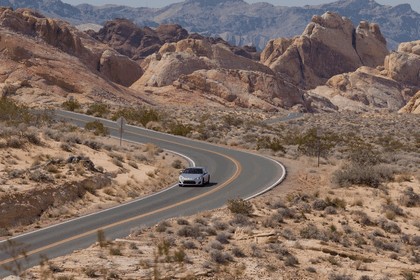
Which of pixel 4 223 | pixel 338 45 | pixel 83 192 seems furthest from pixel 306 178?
pixel 338 45

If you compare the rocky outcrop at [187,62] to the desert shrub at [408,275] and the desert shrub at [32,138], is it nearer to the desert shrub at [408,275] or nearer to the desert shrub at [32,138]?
the desert shrub at [32,138]

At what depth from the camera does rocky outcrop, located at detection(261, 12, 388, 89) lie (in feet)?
486

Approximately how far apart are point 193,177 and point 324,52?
411 ft

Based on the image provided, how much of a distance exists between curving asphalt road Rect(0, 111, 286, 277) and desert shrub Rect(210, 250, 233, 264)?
4.39m

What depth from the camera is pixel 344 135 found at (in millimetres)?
66312

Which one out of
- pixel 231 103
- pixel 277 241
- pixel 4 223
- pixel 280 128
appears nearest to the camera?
pixel 277 241

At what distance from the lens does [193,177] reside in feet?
110

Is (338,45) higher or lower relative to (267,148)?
higher

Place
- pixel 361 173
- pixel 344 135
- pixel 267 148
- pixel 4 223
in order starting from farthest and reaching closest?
pixel 344 135 → pixel 267 148 → pixel 361 173 → pixel 4 223

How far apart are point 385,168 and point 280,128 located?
39353 mm

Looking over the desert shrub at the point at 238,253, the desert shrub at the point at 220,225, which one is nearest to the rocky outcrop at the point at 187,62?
the desert shrub at the point at 220,225

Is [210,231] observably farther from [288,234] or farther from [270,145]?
[270,145]

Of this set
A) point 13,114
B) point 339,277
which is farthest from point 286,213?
point 13,114

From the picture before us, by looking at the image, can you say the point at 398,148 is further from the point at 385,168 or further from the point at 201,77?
the point at 201,77
